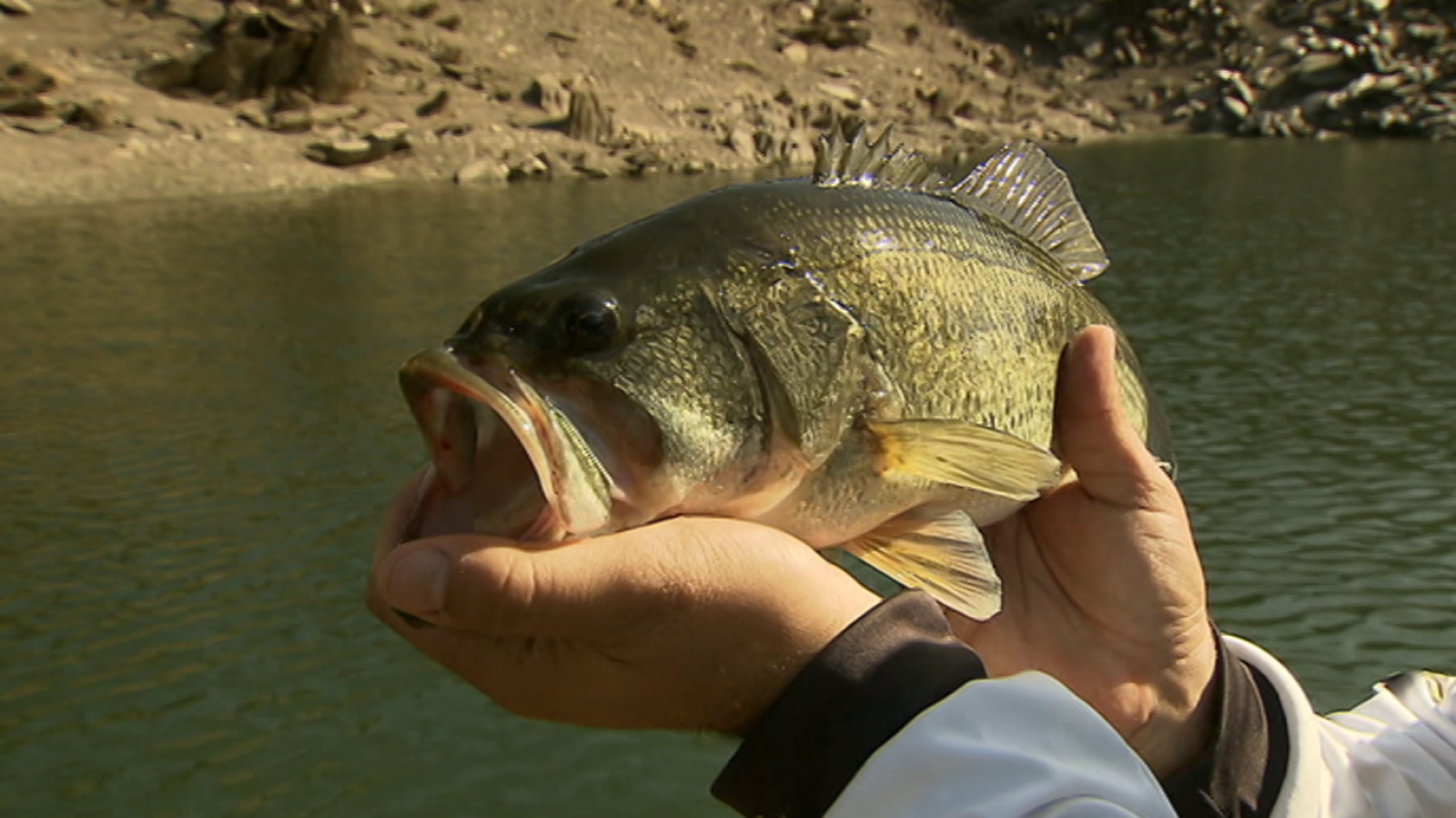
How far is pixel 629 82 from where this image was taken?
30.9 m

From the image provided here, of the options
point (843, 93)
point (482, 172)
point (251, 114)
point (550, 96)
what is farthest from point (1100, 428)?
point (843, 93)

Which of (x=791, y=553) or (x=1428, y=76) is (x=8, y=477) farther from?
(x=1428, y=76)

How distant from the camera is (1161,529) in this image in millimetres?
2906

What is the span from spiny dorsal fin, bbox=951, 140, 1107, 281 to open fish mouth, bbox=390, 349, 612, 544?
1346mm

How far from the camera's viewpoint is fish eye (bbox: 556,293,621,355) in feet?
6.69

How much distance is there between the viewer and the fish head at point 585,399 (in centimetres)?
189

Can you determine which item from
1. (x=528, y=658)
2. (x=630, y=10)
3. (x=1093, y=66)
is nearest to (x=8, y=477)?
(x=528, y=658)

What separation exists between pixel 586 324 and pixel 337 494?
6.98m

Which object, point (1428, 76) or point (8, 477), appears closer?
point (8, 477)

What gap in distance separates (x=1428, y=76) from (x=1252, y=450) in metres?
33.0

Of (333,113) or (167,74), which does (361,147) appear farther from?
(167,74)

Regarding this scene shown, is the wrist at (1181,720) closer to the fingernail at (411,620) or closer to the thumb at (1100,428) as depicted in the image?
the thumb at (1100,428)

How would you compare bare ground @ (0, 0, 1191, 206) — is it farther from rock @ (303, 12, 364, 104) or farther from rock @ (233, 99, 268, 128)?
rock @ (303, 12, 364, 104)

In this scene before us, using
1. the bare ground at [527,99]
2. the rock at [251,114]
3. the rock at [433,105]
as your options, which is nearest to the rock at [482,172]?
the bare ground at [527,99]
